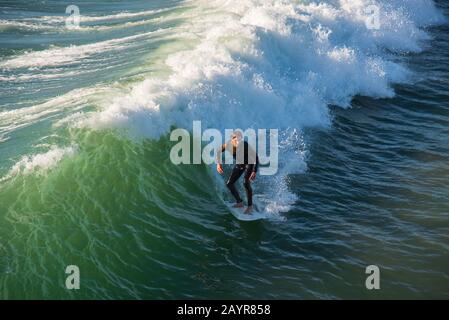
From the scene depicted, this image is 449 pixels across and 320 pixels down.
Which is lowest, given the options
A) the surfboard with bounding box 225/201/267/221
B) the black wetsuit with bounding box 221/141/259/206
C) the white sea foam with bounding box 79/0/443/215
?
the surfboard with bounding box 225/201/267/221

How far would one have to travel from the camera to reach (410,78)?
19750 mm

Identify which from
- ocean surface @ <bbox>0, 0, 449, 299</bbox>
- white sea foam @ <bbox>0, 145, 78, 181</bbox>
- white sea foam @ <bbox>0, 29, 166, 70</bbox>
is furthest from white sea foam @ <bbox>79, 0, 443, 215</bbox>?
white sea foam @ <bbox>0, 29, 166, 70</bbox>

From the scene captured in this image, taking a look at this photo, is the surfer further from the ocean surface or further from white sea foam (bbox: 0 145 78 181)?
white sea foam (bbox: 0 145 78 181)

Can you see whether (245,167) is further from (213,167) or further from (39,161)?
(39,161)

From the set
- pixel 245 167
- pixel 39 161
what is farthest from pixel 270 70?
pixel 39 161

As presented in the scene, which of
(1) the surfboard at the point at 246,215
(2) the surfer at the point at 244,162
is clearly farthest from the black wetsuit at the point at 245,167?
(1) the surfboard at the point at 246,215

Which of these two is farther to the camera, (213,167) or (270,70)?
(270,70)

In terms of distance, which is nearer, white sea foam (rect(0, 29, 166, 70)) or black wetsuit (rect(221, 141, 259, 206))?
black wetsuit (rect(221, 141, 259, 206))

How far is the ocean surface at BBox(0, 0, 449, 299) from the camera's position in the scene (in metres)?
9.44

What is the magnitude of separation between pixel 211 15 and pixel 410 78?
23.7ft

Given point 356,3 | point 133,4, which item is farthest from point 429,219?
point 133,4

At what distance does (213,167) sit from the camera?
12.6 m

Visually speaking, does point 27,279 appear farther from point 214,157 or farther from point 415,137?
point 415,137

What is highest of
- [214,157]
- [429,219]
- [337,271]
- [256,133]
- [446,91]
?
[446,91]
